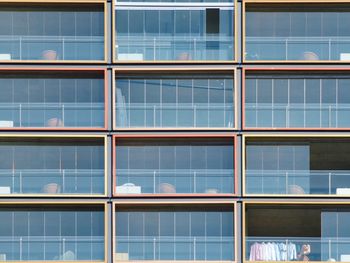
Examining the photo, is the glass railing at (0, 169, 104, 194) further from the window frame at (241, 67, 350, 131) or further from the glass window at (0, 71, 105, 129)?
the window frame at (241, 67, 350, 131)

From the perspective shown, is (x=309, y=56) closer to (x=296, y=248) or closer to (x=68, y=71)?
(x=296, y=248)

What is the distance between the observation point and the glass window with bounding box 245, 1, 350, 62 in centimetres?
3894

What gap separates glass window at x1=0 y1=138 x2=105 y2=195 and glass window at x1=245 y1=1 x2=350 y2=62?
7.36 m

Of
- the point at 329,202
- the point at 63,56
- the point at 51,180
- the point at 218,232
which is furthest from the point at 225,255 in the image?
the point at 63,56

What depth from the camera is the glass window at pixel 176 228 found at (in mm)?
38219

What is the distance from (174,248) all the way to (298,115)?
7.10m

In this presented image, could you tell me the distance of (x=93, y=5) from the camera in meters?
39.4

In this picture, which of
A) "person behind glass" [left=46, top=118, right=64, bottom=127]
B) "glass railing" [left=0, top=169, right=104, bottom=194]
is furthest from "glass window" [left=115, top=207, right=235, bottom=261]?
"person behind glass" [left=46, top=118, right=64, bottom=127]

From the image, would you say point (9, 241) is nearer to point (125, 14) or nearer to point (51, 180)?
point (51, 180)

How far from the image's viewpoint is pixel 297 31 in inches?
1570

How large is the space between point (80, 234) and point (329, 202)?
31.9 feet

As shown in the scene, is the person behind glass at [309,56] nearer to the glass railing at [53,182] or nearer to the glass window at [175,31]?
the glass window at [175,31]

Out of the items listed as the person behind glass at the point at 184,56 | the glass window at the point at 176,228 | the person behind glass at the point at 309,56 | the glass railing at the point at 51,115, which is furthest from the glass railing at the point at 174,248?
the person behind glass at the point at 309,56

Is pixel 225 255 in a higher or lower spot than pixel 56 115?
lower
